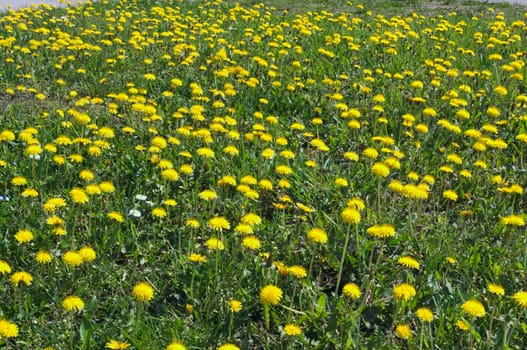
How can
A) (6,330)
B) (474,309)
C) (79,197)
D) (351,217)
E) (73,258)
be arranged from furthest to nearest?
(79,197) < (351,217) < (73,258) < (474,309) < (6,330)

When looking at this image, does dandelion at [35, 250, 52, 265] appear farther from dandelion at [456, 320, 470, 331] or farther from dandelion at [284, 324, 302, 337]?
dandelion at [456, 320, 470, 331]

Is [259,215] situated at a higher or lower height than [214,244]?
lower

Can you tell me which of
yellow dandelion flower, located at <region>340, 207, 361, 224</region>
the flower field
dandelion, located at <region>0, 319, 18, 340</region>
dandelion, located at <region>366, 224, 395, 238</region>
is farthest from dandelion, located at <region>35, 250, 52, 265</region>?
dandelion, located at <region>366, 224, 395, 238</region>

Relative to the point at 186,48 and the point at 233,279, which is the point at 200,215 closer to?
the point at 233,279

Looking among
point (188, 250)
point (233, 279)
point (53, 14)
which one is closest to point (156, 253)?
point (188, 250)

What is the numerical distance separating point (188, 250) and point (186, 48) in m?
3.44

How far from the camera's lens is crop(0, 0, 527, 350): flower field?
2596 mm

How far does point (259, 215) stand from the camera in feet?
11.6

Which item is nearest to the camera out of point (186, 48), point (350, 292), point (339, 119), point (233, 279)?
point (350, 292)

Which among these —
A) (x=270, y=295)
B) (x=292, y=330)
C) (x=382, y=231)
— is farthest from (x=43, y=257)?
(x=382, y=231)

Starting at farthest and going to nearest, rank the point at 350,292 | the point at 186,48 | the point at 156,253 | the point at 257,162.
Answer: the point at 186,48 → the point at 257,162 → the point at 156,253 → the point at 350,292

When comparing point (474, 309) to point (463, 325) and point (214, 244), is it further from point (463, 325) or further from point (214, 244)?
point (214, 244)

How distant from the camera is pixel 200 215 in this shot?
3.35 meters

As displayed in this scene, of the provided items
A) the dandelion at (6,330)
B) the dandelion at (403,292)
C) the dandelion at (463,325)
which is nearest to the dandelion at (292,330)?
the dandelion at (403,292)
